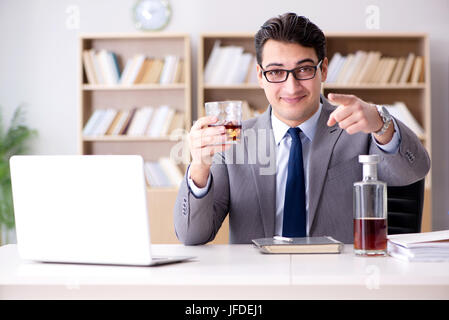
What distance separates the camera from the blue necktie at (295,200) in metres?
1.85

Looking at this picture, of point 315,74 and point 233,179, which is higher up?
point 315,74

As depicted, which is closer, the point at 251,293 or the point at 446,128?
the point at 251,293

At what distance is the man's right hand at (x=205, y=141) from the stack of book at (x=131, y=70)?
265cm

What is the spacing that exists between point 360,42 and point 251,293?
343 centimetres

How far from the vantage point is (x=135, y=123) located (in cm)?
415

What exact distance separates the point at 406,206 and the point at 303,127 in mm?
436

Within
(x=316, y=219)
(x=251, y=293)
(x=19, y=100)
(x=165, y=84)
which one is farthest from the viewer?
(x=19, y=100)

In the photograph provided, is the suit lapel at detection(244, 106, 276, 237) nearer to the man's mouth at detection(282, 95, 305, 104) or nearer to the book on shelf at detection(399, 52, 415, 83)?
the man's mouth at detection(282, 95, 305, 104)

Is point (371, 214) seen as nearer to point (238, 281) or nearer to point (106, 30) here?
point (238, 281)

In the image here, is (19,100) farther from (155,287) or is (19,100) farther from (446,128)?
(155,287)

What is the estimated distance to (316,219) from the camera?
187cm

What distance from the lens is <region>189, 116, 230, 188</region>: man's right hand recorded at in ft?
4.85
